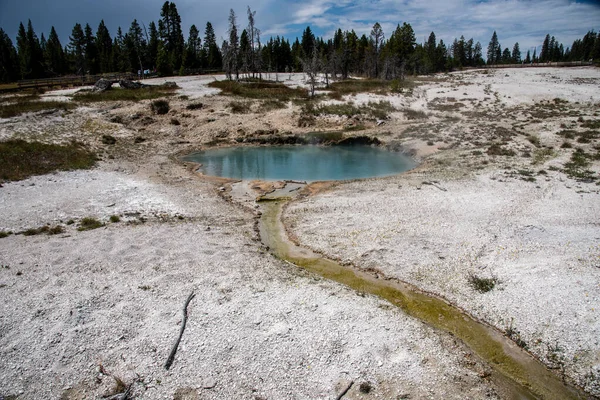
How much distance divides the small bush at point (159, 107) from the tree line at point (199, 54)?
1259 inches

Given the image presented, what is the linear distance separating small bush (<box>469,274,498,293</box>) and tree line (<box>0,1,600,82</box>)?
65188 mm

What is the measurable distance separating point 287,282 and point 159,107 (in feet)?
121

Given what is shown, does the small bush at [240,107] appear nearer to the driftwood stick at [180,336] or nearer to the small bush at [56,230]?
the small bush at [56,230]

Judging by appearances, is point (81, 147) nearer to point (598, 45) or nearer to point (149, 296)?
point (149, 296)

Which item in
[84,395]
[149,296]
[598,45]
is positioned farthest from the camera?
[598,45]

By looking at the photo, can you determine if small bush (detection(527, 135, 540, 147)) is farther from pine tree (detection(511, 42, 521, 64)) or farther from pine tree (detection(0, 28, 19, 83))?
pine tree (detection(511, 42, 521, 64))

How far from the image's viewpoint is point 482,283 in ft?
41.5

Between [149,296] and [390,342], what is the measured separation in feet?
24.6

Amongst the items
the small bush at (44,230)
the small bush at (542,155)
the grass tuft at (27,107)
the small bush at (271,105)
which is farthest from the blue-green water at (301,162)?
the grass tuft at (27,107)

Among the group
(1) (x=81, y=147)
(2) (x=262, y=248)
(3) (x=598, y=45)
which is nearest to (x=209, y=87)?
(1) (x=81, y=147)

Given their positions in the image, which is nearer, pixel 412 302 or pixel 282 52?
pixel 412 302

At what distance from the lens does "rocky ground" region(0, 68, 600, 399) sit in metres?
9.14

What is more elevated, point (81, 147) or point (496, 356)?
point (81, 147)

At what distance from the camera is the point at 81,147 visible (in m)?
30.3
